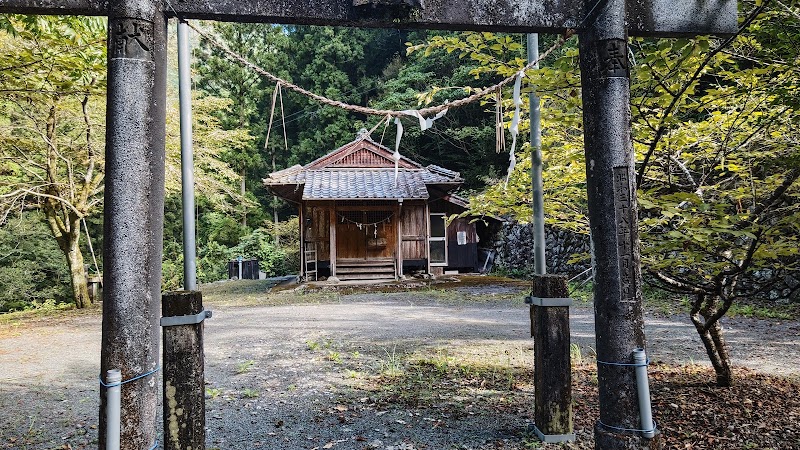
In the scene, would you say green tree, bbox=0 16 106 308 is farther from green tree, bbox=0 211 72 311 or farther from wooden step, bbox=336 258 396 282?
wooden step, bbox=336 258 396 282

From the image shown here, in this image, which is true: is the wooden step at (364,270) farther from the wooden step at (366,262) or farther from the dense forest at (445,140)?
the dense forest at (445,140)

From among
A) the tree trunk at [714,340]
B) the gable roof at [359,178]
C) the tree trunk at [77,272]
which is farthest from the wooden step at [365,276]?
the tree trunk at [714,340]

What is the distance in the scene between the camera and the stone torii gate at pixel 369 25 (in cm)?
231

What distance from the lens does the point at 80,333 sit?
8.57m

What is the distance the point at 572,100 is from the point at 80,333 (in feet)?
30.8

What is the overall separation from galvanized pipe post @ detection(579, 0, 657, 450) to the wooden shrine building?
12.0 meters

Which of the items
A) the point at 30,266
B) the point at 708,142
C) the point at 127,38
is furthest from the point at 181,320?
the point at 30,266

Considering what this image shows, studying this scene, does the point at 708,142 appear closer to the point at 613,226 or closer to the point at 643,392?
the point at 613,226

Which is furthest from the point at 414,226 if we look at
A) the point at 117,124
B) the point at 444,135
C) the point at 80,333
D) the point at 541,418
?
the point at 117,124

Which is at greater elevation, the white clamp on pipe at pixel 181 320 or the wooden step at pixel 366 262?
the white clamp on pipe at pixel 181 320

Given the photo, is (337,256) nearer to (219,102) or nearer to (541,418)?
(219,102)

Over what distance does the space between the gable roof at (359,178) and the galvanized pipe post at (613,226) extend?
1152 centimetres

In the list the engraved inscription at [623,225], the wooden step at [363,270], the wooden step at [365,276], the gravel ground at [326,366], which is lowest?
the gravel ground at [326,366]

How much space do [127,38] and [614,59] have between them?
8.65ft
